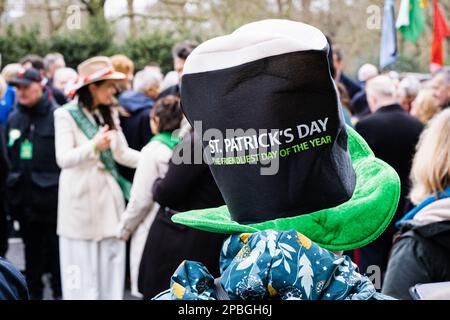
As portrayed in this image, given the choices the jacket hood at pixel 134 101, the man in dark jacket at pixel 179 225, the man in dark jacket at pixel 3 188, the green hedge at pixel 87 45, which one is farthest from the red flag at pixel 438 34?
the green hedge at pixel 87 45

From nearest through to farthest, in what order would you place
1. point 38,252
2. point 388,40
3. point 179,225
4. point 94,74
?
point 179,225, point 94,74, point 38,252, point 388,40

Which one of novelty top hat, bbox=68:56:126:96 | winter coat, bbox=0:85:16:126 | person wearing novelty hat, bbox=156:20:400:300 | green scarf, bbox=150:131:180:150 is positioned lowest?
winter coat, bbox=0:85:16:126

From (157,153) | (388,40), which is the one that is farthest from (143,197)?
(388,40)

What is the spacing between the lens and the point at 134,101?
22.7 ft

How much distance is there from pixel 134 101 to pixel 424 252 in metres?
4.35

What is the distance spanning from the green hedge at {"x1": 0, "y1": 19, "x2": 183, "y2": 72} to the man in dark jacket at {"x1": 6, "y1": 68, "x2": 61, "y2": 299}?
Result: 9.17 metres

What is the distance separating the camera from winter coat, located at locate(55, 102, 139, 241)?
556 centimetres

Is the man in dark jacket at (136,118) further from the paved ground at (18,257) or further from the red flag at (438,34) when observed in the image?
the red flag at (438,34)

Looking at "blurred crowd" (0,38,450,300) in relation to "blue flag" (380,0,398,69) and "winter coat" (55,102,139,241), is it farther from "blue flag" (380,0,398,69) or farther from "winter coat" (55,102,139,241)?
"blue flag" (380,0,398,69)

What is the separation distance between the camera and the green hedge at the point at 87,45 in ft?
50.4

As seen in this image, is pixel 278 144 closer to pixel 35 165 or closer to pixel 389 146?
pixel 389 146

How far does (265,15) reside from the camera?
2012 cm

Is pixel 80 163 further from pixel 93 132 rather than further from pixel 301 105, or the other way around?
pixel 301 105

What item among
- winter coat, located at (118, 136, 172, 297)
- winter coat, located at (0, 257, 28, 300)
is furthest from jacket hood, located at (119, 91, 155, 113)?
winter coat, located at (0, 257, 28, 300)
